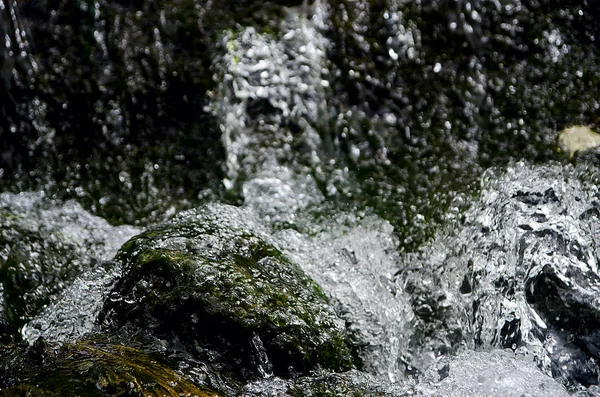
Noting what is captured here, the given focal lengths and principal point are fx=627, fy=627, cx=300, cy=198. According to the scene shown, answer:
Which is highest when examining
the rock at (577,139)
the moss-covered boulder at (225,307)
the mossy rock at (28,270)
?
the rock at (577,139)

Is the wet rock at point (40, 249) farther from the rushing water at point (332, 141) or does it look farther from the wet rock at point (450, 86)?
the wet rock at point (450, 86)

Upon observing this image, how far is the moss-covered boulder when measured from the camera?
2.57m

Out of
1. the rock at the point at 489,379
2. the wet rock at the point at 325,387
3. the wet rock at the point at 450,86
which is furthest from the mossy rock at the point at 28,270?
the rock at the point at 489,379

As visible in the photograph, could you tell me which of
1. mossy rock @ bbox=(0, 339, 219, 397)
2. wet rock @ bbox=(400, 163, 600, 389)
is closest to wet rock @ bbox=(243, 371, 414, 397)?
mossy rock @ bbox=(0, 339, 219, 397)

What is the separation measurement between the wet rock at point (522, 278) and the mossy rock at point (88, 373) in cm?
152

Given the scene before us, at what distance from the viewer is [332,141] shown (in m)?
4.45

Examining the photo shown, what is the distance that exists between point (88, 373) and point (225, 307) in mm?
635

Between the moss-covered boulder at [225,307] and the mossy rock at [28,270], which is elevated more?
the moss-covered boulder at [225,307]

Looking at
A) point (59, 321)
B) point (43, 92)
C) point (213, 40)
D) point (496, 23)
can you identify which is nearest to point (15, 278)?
point (59, 321)

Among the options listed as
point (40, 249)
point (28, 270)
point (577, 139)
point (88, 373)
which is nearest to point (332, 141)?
point (577, 139)

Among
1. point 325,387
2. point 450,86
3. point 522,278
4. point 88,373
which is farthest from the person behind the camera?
point 450,86

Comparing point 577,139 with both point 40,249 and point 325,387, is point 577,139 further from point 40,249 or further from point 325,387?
point 40,249

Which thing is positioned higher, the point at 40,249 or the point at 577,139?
the point at 577,139

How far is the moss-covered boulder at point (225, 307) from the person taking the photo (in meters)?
2.57
